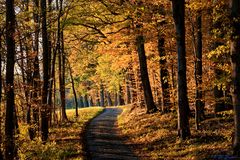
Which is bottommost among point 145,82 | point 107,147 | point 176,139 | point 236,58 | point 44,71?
point 107,147

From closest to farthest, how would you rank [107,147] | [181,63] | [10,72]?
[10,72] < [181,63] < [107,147]

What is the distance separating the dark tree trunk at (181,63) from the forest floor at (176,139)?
656mm

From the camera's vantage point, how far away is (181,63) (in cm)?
1639

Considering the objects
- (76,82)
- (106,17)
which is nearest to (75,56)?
(106,17)

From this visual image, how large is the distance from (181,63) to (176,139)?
3696 millimetres

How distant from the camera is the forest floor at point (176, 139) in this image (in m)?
14.3

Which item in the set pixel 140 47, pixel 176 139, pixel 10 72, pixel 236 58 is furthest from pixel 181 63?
pixel 140 47

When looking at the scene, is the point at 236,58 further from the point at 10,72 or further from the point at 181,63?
the point at 10,72

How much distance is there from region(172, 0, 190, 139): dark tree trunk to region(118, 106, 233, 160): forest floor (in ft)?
2.15

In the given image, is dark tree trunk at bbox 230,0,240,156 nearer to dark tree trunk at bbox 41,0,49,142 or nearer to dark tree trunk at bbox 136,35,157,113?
dark tree trunk at bbox 41,0,49,142

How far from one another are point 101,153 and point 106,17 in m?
13.5

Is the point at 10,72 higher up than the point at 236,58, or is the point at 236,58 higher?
the point at 10,72

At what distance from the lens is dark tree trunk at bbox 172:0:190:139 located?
16109mm

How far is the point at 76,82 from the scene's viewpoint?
209ft
